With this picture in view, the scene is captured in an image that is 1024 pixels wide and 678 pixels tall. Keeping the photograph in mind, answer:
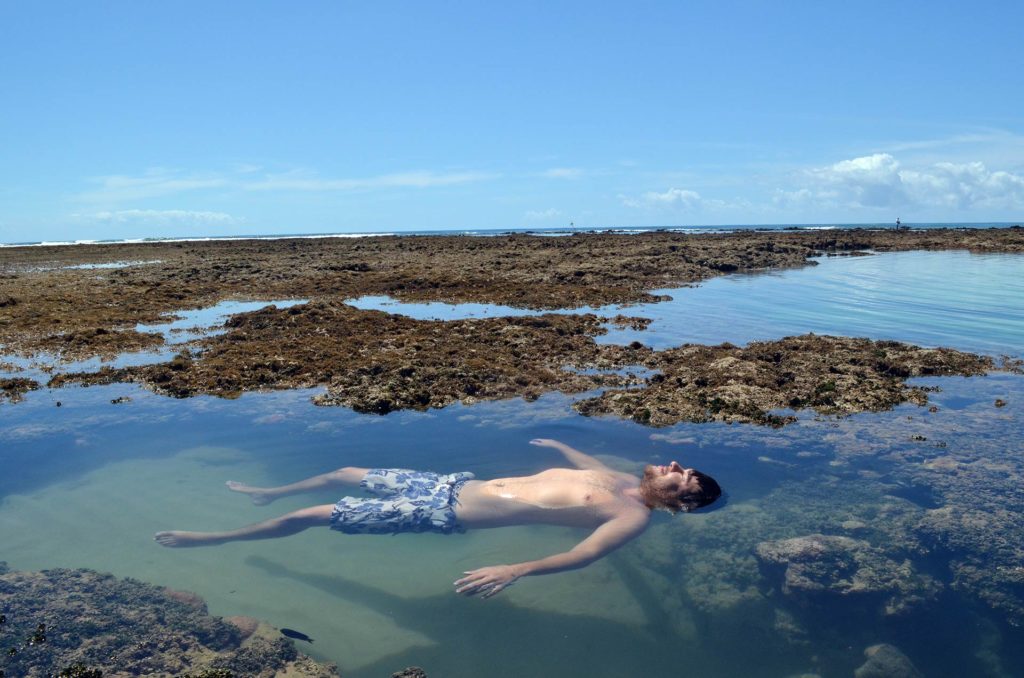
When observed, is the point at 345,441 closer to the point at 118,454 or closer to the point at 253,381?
the point at 118,454

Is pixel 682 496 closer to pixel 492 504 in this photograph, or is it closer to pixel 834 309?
pixel 492 504

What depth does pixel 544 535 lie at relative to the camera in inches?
282

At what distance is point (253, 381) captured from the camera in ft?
42.3

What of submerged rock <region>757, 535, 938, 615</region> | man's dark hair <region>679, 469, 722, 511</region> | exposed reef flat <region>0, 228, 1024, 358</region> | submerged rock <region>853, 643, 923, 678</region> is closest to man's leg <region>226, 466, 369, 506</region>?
man's dark hair <region>679, 469, 722, 511</region>

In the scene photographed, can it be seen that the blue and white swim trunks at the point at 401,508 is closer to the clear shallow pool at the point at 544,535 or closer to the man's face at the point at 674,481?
the clear shallow pool at the point at 544,535

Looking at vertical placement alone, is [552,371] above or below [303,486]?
above

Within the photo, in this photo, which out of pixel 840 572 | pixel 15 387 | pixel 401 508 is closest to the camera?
pixel 840 572

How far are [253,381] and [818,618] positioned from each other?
10687mm

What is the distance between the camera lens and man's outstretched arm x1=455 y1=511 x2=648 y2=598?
19.7 ft

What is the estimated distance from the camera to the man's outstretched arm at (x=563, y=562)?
6.00m

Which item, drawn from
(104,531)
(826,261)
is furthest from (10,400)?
(826,261)

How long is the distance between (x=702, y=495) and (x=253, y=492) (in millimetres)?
5354

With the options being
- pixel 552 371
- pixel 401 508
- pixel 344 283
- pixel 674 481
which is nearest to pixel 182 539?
pixel 401 508

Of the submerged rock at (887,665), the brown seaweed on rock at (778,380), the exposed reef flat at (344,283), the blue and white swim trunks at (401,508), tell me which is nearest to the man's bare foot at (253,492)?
the blue and white swim trunks at (401,508)
